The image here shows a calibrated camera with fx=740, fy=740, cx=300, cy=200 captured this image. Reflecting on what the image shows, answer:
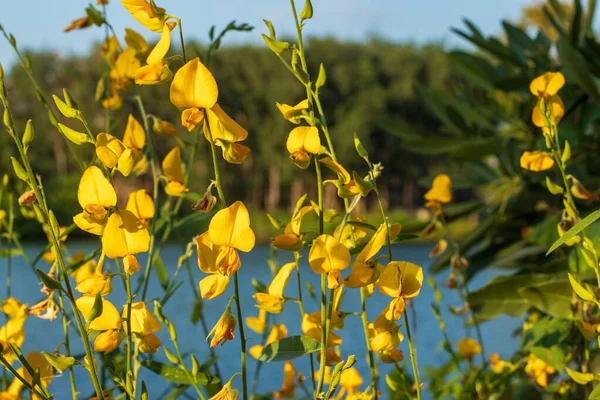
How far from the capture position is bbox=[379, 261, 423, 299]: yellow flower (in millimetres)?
469

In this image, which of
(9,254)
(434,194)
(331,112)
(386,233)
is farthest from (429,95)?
(331,112)

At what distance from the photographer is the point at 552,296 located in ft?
2.71

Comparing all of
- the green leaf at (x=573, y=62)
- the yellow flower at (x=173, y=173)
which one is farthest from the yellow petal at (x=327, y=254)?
the green leaf at (x=573, y=62)

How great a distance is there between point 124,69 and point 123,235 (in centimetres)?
34

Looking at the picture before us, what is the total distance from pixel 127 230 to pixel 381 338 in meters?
0.19

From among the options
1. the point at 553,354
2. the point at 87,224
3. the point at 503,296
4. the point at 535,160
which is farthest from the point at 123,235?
the point at 503,296

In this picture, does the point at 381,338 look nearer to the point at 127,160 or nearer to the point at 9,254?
the point at 127,160

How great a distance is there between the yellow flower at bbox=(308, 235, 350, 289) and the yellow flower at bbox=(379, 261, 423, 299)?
4 cm

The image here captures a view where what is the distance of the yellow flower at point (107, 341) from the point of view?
0.50 meters

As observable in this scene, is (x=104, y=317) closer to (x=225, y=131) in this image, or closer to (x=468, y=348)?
(x=225, y=131)

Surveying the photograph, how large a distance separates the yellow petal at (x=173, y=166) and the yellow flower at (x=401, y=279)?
261 mm

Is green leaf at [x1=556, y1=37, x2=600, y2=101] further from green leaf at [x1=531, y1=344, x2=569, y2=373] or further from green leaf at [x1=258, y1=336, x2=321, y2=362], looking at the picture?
green leaf at [x1=258, y1=336, x2=321, y2=362]

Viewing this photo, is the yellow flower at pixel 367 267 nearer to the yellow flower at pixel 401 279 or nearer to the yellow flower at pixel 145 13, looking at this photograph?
the yellow flower at pixel 401 279

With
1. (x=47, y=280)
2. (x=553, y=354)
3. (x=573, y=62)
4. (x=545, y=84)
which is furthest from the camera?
(x=573, y=62)
